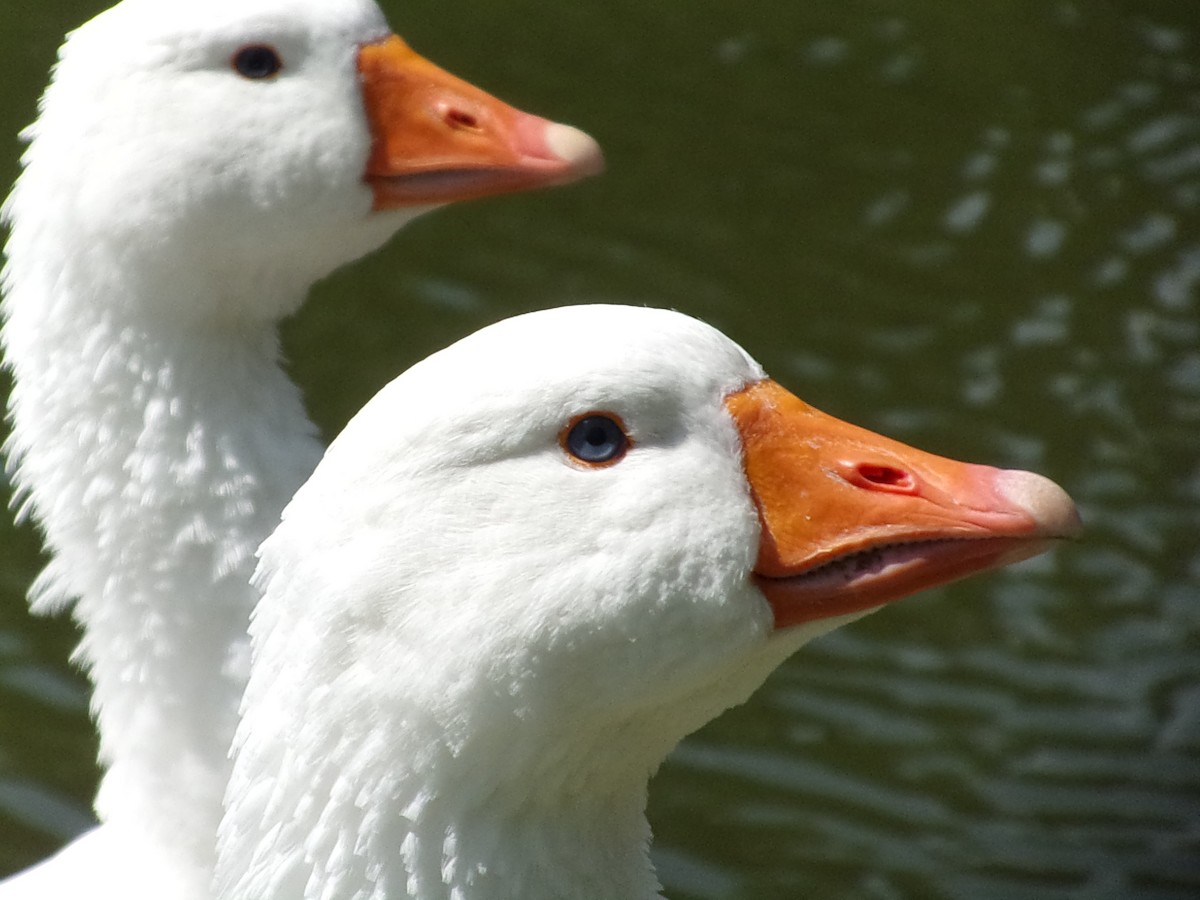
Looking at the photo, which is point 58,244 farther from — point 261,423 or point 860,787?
point 860,787

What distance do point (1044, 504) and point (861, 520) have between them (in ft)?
1.10

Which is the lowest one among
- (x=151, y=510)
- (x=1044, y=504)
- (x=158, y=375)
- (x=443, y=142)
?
(x=151, y=510)

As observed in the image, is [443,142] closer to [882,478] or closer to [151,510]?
[151,510]

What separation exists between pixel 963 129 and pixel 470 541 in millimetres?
7664

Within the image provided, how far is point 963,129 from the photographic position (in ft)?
34.1

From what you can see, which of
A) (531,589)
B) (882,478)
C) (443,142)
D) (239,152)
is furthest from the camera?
(443,142)

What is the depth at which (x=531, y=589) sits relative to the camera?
3.31 meters

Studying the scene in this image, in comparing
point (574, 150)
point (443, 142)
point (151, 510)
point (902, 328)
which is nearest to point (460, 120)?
point (443, 142)

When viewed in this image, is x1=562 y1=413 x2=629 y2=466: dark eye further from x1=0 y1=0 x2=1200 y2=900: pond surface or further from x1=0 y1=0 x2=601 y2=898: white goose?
x1=0 y1=0 x2=1200 y2=900: pond surface

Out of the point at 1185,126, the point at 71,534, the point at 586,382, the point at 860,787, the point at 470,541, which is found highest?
the point at 586,382

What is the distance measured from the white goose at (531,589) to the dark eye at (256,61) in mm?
1902

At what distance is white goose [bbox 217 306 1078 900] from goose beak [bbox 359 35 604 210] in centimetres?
200

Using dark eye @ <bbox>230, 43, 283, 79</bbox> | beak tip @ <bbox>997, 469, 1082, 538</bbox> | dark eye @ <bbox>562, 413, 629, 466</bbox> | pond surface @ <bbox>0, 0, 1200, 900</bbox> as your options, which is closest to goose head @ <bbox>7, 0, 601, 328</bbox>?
dark eye @ <bbox>230, 43, 283, 79</bbox>

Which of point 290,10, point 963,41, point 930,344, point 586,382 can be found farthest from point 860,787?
point 963,41
